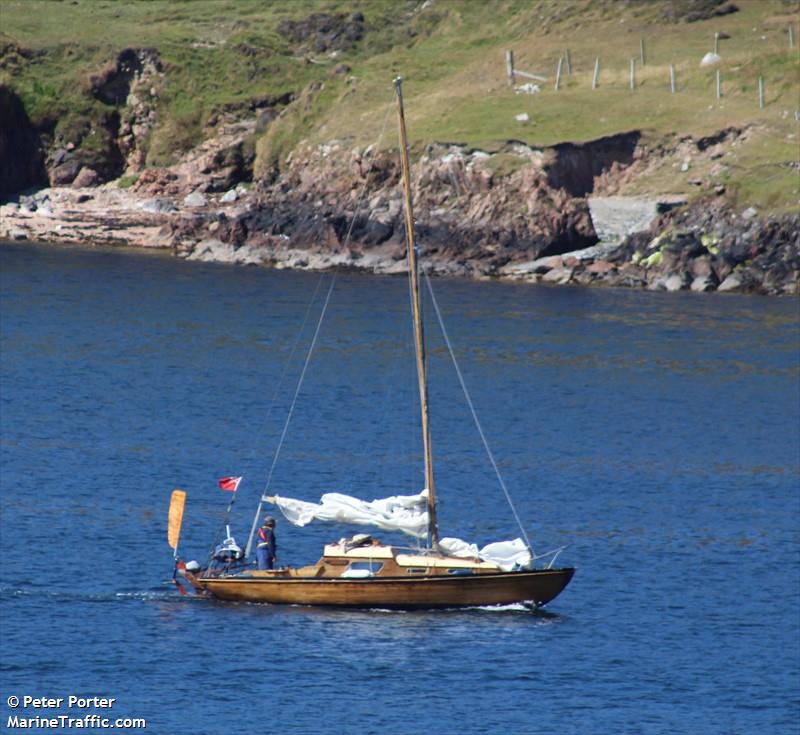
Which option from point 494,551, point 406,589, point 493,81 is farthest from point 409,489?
point 493,81

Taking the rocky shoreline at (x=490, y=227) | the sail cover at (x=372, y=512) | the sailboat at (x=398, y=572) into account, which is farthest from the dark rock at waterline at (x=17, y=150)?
the sailboat at (x=398, y=572)

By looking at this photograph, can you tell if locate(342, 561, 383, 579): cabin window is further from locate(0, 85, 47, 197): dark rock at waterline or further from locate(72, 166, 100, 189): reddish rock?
locate(0, 85, 47, 197): dark rock at waterline

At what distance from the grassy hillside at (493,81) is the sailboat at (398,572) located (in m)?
84.5

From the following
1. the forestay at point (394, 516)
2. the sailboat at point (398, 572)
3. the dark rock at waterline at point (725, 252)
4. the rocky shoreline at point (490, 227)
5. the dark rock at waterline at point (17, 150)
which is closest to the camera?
the sailboat at point (398, 572)

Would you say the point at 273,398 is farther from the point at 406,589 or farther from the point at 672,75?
the point at 672,75

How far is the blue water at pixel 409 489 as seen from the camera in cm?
5138

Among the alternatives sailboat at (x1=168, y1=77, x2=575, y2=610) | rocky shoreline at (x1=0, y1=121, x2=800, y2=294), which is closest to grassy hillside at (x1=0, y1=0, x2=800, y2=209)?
rocky shoreline at (x1=0, y1=121, x2=800, y2=294)

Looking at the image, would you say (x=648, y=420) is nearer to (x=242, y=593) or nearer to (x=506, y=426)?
(x=506, y=426)

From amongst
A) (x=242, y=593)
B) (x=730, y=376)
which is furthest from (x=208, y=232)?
(x=242, y=593)

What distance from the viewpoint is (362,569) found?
57.5 metres

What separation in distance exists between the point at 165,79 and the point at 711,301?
3200 inches

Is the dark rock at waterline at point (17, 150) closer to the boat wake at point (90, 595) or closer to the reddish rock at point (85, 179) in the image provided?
the reddish rock at point (85, 179)

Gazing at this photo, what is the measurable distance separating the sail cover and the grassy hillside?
84293 mm

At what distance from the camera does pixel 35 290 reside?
129 meters
